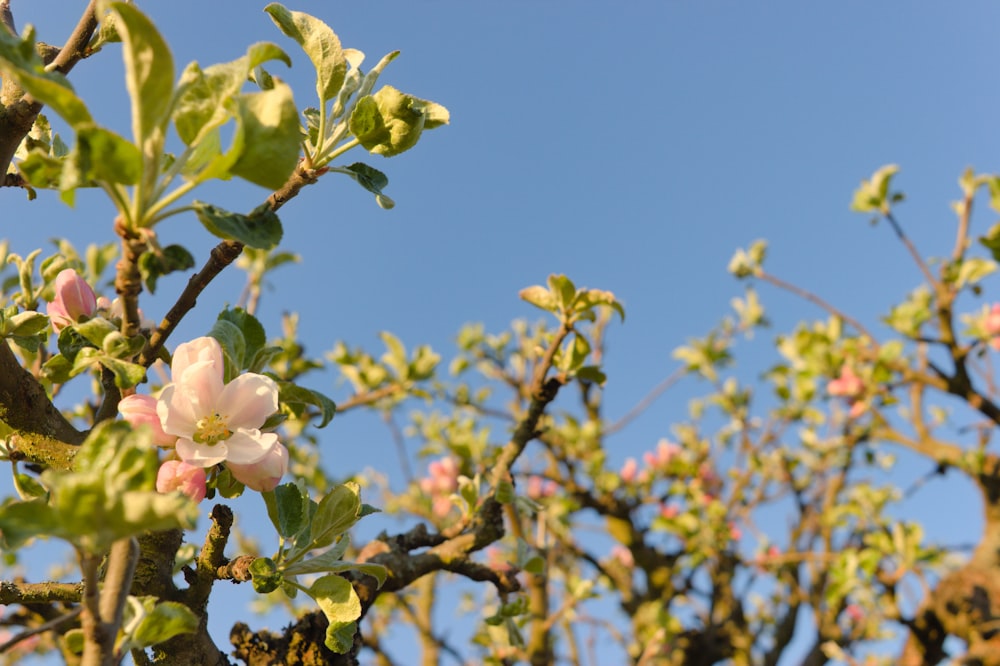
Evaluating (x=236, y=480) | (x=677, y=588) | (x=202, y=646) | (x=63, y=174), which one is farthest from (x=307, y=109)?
(x=677, y=588)

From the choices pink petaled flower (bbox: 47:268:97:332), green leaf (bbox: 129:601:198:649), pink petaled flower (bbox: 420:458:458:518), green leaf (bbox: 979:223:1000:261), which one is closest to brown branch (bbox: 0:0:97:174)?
pink petaled flower (bbox: 47:268:97:332)

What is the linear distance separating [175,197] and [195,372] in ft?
0.90

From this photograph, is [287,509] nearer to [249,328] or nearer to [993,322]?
[249,328]

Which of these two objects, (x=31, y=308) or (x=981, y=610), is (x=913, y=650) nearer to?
(x=981, y=610)

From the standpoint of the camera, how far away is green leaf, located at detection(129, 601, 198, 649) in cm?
64

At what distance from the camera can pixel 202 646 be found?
105 cm

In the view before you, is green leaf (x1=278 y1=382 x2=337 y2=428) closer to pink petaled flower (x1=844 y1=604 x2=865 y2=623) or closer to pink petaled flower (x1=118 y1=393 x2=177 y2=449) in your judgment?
pink petaled flower (x1=118 y1=393 x2=177 y2=449)

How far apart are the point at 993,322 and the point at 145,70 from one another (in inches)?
151

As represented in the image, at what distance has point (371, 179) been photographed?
36.9 inches

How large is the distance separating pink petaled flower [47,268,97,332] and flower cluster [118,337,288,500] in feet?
0.64

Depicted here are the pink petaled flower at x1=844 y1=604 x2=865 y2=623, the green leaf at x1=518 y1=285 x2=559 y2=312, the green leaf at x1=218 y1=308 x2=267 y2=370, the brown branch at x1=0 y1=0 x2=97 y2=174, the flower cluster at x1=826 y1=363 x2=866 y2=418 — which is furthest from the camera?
the pink petaled flower at x1=844 y1=604 x2=865 y2=623

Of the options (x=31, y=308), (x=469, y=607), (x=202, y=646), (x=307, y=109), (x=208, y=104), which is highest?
(x=469, y=607)

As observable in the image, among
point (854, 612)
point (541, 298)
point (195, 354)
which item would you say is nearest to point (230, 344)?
point (195, 354)

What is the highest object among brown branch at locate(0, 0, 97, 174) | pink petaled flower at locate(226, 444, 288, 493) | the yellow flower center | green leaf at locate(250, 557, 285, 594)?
brown branch at locate(0, 0, 97, 174)
